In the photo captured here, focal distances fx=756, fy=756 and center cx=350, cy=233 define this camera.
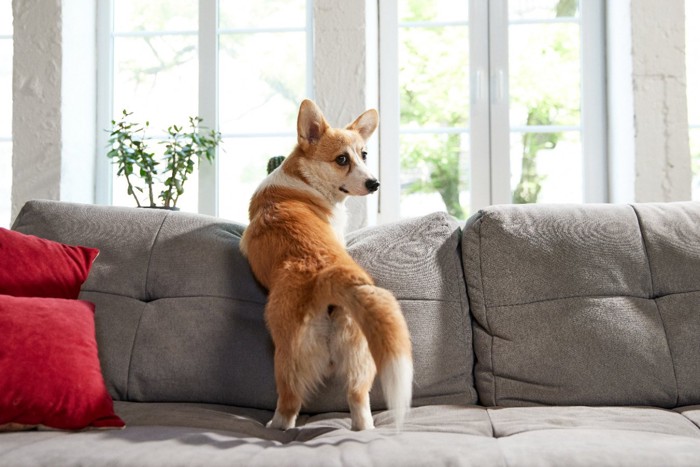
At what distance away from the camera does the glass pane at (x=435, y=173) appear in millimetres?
3605

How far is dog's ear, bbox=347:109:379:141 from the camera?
2240 millimetres

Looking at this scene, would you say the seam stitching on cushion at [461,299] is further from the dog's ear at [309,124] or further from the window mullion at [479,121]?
the window mullion at [479,121]

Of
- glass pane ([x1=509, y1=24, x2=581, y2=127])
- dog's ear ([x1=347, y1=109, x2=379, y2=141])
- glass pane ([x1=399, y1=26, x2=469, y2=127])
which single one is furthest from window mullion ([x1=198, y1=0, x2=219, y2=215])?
dog's ear ([x1=347, y1=109, x2=379, y2=141])

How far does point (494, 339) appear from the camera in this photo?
1.88m

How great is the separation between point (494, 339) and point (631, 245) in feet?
1.42

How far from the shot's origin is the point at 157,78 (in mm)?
3785

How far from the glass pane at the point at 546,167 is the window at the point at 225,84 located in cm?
108

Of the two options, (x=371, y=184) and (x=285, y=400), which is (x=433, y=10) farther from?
(x=285, y=400)

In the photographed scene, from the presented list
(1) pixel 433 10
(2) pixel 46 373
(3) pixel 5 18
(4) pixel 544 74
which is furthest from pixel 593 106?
(3) pixel 5 18

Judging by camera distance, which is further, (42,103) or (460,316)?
(42,103)

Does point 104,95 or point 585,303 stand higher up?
point 104,95

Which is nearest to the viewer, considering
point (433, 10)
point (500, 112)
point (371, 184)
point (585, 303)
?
point (585, 303)

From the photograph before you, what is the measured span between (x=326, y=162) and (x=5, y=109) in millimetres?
2483

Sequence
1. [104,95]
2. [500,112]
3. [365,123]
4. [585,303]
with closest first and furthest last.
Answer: [585,303] < [365,123] < [500,112] < [104,95]
